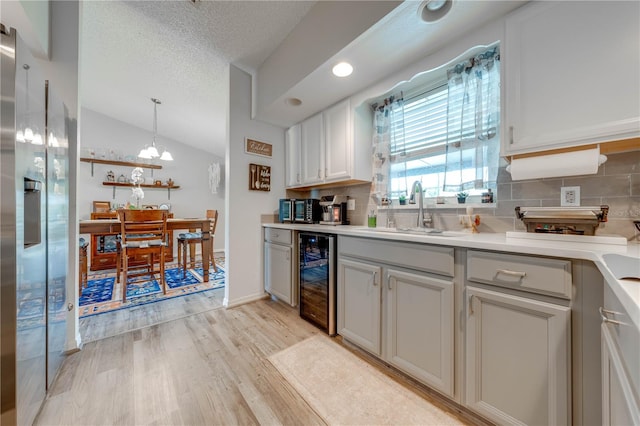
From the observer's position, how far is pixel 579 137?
3.41ft

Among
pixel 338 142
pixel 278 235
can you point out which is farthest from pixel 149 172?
pixel 338 142

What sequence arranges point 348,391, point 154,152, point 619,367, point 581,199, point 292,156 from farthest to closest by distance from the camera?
point 154,152
point 292,156
point 348,391
point 581,199
point 619,367

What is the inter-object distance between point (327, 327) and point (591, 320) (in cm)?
153

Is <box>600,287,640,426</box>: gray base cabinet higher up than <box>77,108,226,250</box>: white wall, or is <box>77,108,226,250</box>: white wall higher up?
<box>77,108,226,250</box>: white wall

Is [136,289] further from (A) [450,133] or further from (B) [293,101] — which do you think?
(A) [450,133]

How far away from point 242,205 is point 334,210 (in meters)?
1.07

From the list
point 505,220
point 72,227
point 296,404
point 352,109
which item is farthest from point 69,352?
point 505,220

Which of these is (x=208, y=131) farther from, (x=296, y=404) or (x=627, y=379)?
(x=627, y=379)

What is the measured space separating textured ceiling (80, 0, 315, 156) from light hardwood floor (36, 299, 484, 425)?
247 centimetres

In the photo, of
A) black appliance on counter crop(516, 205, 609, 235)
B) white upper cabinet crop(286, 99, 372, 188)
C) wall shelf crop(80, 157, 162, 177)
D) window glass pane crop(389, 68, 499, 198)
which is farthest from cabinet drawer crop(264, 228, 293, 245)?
wall shelf crop(80, 157, 162, 177)

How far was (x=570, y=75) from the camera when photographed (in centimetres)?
106

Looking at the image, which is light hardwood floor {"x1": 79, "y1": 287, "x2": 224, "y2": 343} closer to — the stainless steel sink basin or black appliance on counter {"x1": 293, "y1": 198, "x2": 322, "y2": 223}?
black appliance on counter {"x1": 293, "y1": 198, "x2": 322, "y2": 223}

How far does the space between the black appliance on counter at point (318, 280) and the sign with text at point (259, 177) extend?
871 millimetres

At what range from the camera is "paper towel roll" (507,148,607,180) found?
1.04 m
